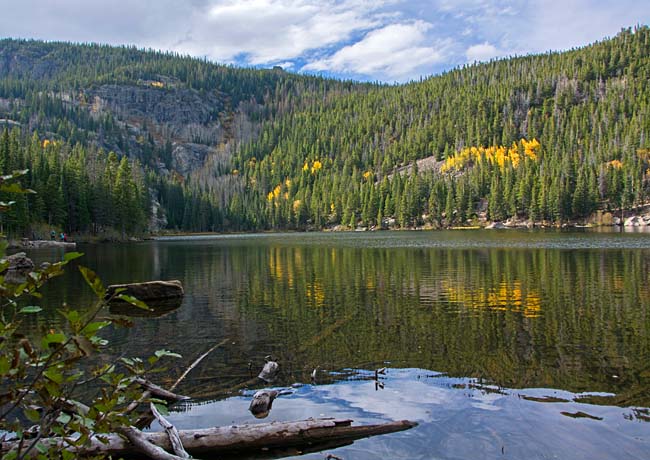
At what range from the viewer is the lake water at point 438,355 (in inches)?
379

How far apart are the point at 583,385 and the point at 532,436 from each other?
3607 millimetres

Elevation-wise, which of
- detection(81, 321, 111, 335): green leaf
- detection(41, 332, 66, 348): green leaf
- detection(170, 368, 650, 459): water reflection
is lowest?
detection(170, 368, 650, 459): water reflection

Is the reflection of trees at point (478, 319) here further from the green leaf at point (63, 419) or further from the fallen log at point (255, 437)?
the green leaf at point (63, 419)

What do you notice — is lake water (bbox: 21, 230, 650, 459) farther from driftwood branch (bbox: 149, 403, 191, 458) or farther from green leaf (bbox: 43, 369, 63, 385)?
driftwood branch (bbox: 149, 403, 191, 458)

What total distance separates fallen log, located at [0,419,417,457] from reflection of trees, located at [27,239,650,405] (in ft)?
12.9

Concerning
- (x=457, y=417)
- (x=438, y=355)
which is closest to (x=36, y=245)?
(x=438, y=355)

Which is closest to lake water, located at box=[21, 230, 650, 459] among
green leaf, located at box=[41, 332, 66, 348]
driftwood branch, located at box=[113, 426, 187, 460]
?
green leaf, located at box=[41, 332, 66, 348]

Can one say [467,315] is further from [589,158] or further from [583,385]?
[589,158]

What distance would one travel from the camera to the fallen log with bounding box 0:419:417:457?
791 cm

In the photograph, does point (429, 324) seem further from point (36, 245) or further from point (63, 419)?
point (36, 245)

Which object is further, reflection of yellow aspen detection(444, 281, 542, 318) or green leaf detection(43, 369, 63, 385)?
reflection of yellow aspen detection(444, 281, 542, 318)

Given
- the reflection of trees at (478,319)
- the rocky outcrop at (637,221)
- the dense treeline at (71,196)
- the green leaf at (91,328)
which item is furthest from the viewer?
the rocky outcrop at (637,221)

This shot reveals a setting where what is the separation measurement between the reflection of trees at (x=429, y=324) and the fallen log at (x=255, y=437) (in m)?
3.93

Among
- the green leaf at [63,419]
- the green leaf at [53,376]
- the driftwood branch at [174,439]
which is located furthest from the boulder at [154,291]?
the green leaf at [53,376]
